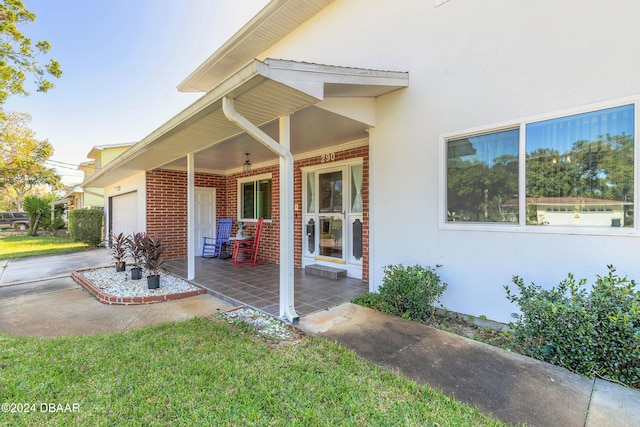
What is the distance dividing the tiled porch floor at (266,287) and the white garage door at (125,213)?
3269mm

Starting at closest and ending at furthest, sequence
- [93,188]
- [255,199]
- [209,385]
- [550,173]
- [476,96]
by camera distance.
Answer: [209,385], [550,173], [476,96], [255,199], [93,188]

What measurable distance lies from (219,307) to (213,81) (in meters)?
6.85

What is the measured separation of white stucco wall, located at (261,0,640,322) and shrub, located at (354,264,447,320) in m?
0.25

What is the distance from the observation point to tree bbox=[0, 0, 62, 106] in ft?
26.3

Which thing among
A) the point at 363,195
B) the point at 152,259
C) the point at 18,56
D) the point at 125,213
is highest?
the point at 18,56

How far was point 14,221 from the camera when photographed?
22.5 metres

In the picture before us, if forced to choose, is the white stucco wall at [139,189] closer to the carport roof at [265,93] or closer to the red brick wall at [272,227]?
the red brick wall at [272,227]

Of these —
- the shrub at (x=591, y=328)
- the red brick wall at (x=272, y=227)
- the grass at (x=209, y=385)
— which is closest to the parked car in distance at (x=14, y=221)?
the red brick wall at (x=272, y=227)

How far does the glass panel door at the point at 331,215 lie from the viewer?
6246 millimetres

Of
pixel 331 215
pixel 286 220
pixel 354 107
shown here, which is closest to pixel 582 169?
pixel 354 107

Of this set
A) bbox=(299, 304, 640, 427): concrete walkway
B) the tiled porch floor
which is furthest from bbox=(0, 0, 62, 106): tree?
bbox=(299, 304, 640, 427): concrete walkway

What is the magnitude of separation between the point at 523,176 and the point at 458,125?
96cm

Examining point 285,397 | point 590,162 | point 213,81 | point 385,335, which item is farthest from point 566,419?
point 213,81

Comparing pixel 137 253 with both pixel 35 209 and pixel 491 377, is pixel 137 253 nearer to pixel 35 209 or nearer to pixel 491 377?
pixel 491 377
